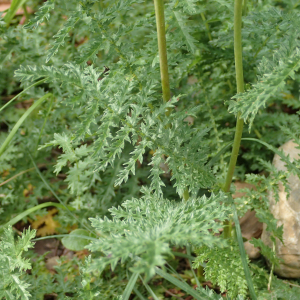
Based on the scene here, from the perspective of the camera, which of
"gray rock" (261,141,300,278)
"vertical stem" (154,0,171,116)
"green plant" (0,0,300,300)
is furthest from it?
"gray rock" (261,141,300,278)

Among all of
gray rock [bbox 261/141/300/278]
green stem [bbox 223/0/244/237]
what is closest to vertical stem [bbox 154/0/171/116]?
green stem [bbox 223/0/244/237]

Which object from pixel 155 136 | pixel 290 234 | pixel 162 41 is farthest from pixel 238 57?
pixel 290 234

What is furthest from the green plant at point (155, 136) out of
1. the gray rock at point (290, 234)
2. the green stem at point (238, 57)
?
the gray rock at point (290, 234)

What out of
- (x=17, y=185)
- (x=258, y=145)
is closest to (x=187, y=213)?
(x=258, y=145)

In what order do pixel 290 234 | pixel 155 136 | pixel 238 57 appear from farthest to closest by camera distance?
1. pixel 290 234
2. pixel 155 136
3. pixel 238 57

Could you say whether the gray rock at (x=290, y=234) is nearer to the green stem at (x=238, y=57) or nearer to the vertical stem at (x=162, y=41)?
the green stem at (x=238, y=57)

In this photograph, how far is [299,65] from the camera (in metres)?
1.04

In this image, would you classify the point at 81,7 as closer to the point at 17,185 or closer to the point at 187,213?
the point at 187,213

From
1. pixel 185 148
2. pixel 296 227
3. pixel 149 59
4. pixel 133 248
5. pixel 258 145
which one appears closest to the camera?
pixel 133 248

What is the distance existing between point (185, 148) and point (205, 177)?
143 millimetres

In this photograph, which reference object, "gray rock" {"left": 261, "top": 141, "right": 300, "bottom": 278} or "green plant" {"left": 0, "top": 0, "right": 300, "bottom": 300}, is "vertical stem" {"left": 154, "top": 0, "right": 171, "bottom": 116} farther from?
"gray rock" {"left": 261, "top": 141, "right": 300, "bottom": 278}

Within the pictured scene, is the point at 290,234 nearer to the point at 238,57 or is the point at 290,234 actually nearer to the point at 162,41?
the point at 238,57

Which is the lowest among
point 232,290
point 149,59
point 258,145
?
point 232,290

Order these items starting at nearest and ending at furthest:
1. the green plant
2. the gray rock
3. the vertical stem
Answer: the green plant < the vertical stem < the gray rock
